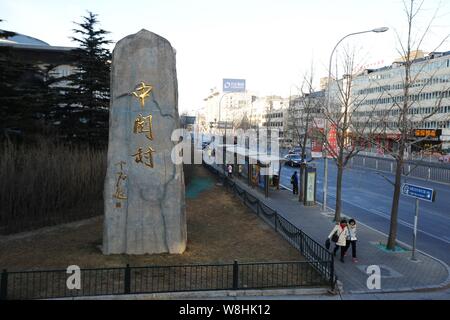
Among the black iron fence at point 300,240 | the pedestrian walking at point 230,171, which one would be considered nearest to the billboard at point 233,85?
the pedestrian walking at point 230,171

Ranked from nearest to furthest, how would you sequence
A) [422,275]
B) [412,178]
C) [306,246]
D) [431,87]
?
[422,275] → [306,246] → [412,178] → [431,87]

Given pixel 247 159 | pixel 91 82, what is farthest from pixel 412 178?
pixel 91 82

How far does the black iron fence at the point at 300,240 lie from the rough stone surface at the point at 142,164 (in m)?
3.54

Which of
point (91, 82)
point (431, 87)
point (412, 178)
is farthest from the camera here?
point (431, 87)

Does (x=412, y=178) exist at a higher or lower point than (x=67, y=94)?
lower

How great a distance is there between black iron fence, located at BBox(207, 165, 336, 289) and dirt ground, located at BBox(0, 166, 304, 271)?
0.27 m

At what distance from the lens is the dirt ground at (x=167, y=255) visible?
11117 millimetres

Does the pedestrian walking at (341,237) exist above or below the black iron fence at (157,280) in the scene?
above

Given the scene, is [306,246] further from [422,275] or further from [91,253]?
[91,253]

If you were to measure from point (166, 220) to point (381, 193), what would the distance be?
18602mm

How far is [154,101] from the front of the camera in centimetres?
1177

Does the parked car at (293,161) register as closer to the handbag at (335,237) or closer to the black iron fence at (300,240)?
the black iron fence at (300,240)

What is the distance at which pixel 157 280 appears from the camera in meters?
9.75

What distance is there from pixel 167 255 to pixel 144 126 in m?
3.58
